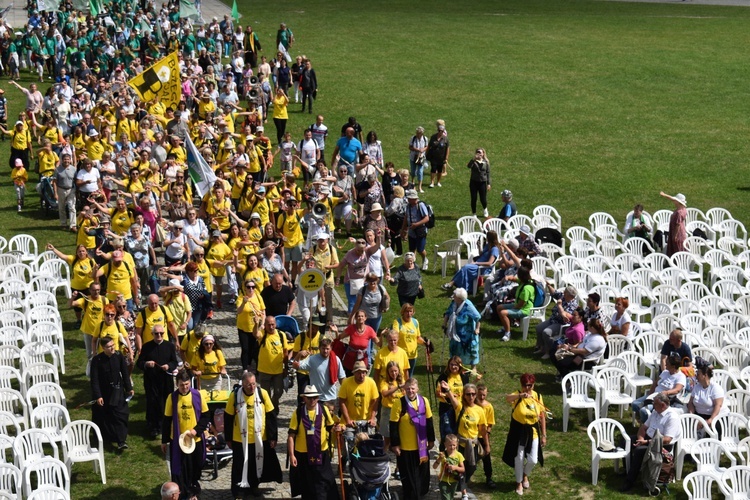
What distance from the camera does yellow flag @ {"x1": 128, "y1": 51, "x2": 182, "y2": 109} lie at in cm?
2630

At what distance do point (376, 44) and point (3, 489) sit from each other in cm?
3434

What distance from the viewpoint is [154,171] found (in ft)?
76.6

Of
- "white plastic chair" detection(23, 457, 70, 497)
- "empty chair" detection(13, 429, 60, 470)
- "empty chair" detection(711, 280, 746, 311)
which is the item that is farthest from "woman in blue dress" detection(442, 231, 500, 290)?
"white plastic chair" detection(23, 457, 70, 497)

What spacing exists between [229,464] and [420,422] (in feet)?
8.48

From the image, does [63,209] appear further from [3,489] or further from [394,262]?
[3,489]

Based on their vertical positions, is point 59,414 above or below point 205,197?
below


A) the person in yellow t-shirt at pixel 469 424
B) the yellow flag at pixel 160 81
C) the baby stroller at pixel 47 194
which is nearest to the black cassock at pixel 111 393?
the person in yellow t-shirt at pixel 469 424

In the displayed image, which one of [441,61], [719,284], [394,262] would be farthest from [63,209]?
[441,61]

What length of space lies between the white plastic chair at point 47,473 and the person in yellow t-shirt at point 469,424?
14.6 ft

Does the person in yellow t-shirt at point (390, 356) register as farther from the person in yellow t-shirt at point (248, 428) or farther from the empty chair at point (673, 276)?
the empty chair at point (673, 276)

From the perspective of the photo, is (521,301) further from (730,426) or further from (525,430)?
(525,430)

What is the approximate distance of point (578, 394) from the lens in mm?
16359

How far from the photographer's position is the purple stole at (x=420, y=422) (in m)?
13.8

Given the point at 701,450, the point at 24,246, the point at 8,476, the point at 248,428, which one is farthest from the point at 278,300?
the point at 24,246
